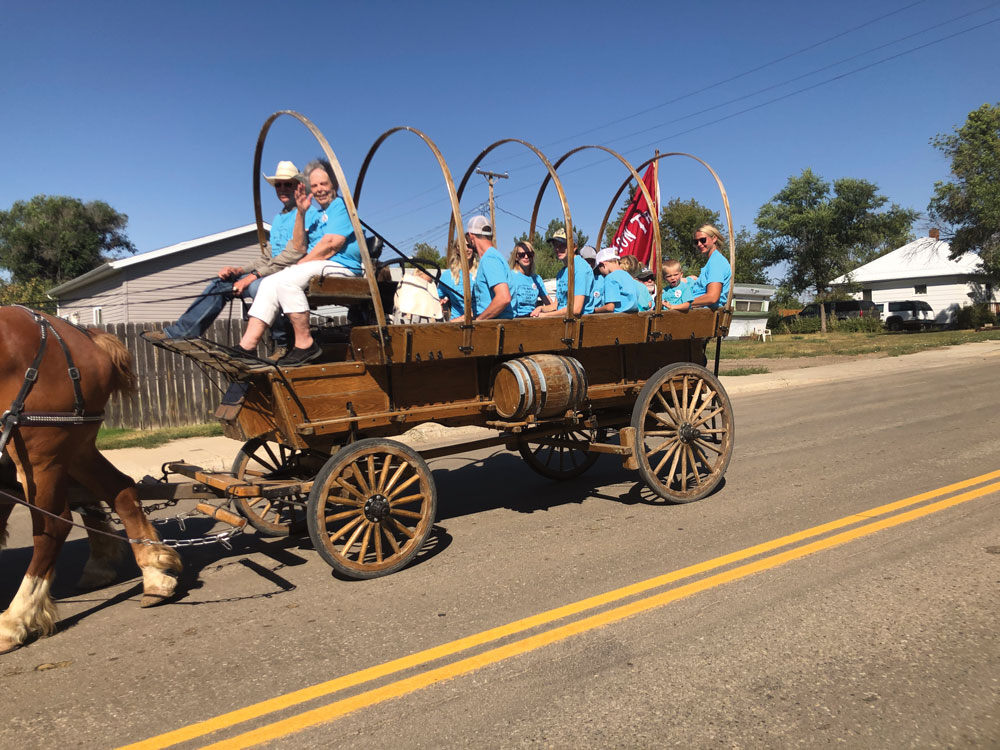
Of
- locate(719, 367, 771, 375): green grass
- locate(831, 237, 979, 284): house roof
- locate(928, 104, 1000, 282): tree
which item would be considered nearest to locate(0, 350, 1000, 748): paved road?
locate(719, 367, 771, 375): green grass

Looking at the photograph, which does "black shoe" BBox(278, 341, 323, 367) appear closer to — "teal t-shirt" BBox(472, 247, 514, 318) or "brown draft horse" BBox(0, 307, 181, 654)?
"brown draft horse" BBox(0, 307, 181, 654)

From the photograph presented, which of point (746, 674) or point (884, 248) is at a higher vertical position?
point (884, 248)

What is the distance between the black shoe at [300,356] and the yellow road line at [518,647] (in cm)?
237

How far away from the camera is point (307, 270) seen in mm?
5145

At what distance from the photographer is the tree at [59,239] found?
45.3 m

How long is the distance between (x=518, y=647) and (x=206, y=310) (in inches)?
131

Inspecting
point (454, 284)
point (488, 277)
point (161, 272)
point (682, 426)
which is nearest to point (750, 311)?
point (161, 272)

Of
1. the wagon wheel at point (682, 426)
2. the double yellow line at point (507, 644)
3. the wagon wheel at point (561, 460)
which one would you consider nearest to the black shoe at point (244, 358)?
the double yellow line at point (507, 644)

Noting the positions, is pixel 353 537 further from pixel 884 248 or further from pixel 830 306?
pixel 884 248

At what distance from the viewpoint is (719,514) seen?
5.95 meters

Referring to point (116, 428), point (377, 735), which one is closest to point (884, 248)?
point (116, 428)

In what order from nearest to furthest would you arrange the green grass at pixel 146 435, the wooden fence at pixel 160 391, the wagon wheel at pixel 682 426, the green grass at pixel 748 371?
the wagon wheel at pixel 682 426 < the green grass at pixel 146 435 < the wooden fence at pixel 160 391 < the green grass at pixel 748 371

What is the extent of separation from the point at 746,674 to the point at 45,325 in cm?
416

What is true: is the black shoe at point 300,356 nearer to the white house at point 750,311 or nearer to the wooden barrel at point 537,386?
the wooden barrel at point 537,386
